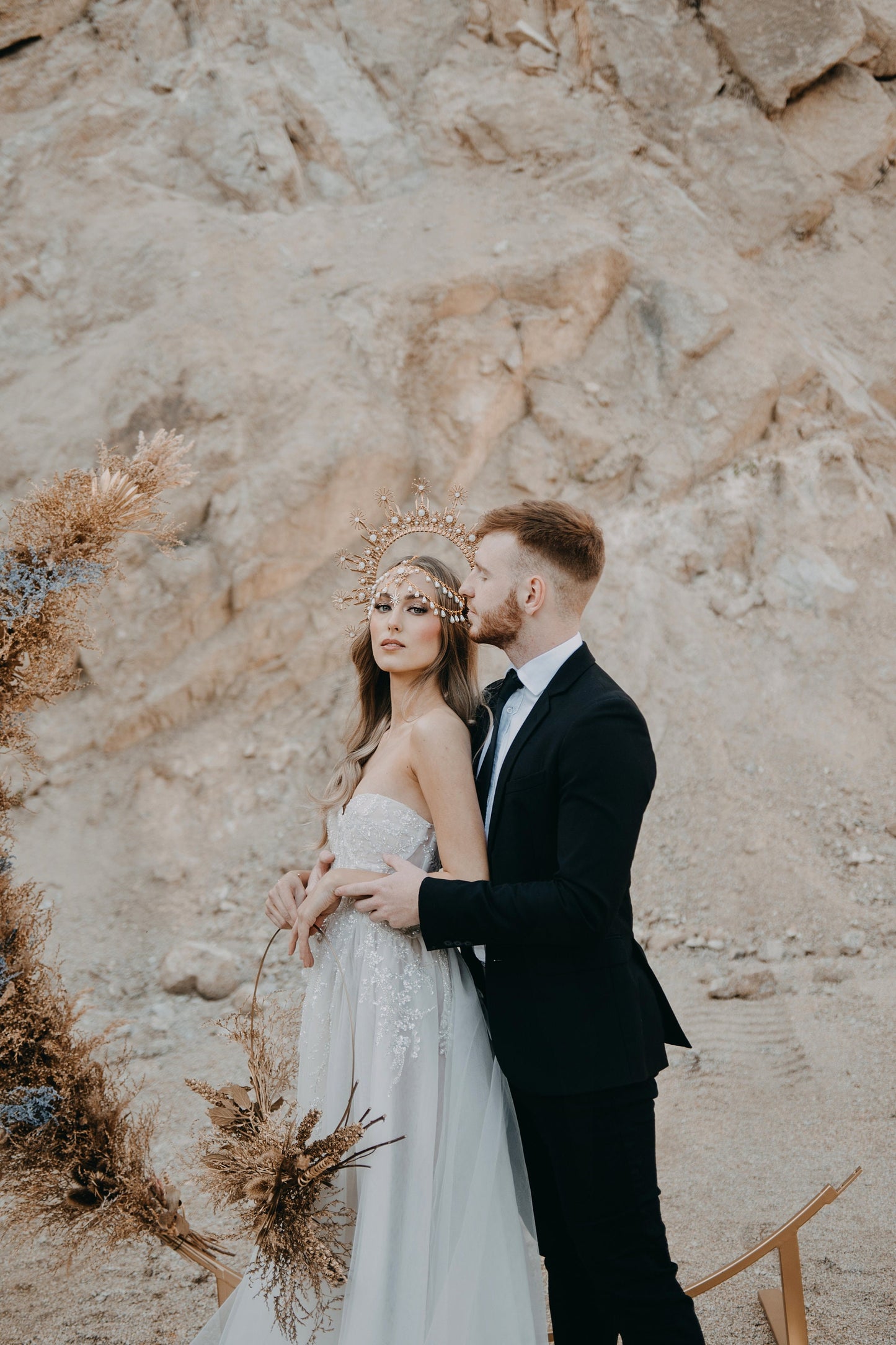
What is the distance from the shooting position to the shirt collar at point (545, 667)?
2682 millimetres

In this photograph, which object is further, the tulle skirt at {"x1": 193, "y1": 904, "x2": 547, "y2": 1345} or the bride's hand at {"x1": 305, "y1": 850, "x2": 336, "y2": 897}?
the bride's hand at {"x1": 305, "y1": 850, "x2": 336, "y2": 897}

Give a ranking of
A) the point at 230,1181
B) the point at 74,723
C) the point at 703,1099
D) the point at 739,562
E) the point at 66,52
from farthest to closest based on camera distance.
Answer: the point at 66,52 → the point at 739,562 → the point at 74,723 → the point at 703,1099 → the point at 230,1181

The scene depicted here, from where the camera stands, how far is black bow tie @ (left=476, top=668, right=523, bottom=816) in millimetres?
2797

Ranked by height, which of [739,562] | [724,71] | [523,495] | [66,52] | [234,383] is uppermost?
[66,52]

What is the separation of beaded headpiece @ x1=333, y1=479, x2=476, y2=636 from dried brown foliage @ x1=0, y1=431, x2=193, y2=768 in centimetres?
66

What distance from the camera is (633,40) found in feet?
30.6

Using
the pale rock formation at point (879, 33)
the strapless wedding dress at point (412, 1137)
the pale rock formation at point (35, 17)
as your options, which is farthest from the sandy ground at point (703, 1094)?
the pale rock formation at point (879, 33)

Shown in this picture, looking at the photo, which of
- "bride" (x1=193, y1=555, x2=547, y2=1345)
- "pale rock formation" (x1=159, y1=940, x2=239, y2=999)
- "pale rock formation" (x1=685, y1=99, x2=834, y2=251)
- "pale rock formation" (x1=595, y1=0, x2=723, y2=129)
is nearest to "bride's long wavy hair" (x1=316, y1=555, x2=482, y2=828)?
"bride" (x1=193, y1=555, x2=547, y2=1345)

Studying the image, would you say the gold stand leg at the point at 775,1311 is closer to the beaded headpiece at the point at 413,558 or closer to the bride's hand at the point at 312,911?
the bride's hand at the point at 312,911

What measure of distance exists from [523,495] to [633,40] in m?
5.04

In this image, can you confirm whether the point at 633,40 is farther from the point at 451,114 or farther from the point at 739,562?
the point at 739,562

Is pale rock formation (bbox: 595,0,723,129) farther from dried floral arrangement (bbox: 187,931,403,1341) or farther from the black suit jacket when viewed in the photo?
dried floral arrangement (bbox: 187,931,403,1341)

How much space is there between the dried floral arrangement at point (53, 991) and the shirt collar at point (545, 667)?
1.27m

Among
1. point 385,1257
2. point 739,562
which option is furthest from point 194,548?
point 385,1257
